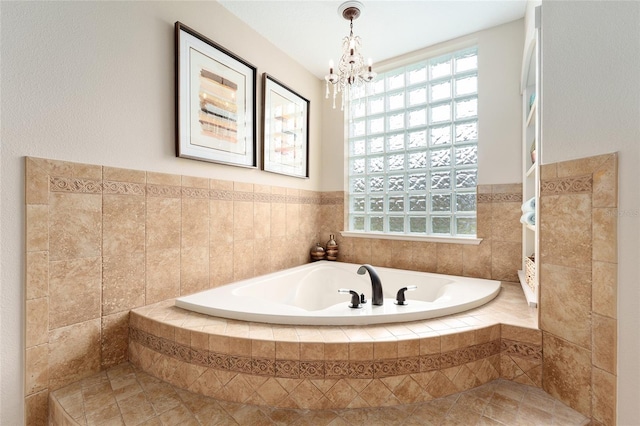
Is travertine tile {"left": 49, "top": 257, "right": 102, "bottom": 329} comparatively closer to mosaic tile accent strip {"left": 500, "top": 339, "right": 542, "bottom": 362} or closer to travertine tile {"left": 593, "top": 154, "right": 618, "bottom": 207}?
mosaic tile accent strip {"left": 500, "top": 339, "right": 542, "bottom": 362}

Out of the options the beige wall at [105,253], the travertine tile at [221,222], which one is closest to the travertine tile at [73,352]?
the beige wall at [105,253]

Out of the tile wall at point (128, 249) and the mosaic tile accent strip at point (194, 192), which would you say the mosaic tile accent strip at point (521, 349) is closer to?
the tile wall at point (128, 249)

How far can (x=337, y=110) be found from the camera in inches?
120

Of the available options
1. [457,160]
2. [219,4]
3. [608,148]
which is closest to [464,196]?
[457,160]

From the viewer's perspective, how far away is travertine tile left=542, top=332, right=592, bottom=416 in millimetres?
1163

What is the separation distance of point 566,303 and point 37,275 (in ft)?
7.55

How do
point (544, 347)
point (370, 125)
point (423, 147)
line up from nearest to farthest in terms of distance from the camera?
point (544, 347) < point (423, 147) < point (370, 125)

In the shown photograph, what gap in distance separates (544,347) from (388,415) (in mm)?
814

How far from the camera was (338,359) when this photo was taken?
1188mm

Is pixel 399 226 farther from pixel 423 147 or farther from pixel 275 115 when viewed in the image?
pixel 275 115

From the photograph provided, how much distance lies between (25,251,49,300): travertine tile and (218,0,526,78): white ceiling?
1902 mm

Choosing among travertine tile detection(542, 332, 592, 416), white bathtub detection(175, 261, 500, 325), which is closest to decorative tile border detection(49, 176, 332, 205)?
white bathtub detection(175, 261, 500, 325)

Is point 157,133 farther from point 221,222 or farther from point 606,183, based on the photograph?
point 606,183

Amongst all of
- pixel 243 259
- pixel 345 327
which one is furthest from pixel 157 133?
pixel 345 327
